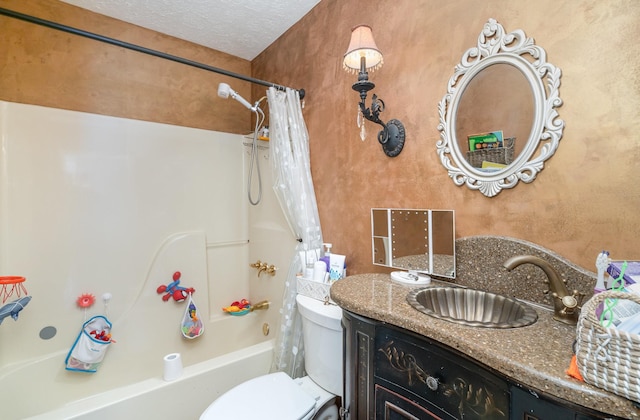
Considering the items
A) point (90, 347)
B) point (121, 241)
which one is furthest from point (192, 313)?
point (121, 241)

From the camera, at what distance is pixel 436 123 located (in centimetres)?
129

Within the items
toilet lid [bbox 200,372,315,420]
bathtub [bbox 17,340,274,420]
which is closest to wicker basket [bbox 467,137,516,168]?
toilet lid [bbox 200,372,315,420]

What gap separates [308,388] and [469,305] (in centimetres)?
88

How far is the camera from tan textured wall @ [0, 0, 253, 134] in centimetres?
189

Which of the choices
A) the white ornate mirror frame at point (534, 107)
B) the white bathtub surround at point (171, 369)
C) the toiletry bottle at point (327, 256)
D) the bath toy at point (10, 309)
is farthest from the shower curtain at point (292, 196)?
the bath toy at point (10, 309)

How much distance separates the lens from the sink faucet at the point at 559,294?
825mm

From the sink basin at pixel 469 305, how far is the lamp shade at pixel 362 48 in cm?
103

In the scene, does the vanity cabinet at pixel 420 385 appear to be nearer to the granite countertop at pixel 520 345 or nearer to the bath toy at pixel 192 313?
the granite countertop at pixel 520 345

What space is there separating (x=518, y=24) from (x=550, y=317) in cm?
101

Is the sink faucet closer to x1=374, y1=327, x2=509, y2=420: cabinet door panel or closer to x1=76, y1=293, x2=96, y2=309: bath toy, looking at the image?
x1=374, y1=327, x2=509, y2=420: cabinet door panel

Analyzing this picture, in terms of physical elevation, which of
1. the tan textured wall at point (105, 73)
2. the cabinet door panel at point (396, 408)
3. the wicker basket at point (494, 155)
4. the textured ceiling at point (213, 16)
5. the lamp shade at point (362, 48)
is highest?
the textured ceiling at point (213, 16)

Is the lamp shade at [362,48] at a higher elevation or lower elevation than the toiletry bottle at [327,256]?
higher

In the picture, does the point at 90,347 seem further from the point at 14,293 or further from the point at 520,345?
the point at 520,345

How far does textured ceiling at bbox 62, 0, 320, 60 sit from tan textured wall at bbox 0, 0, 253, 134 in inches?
4.7
